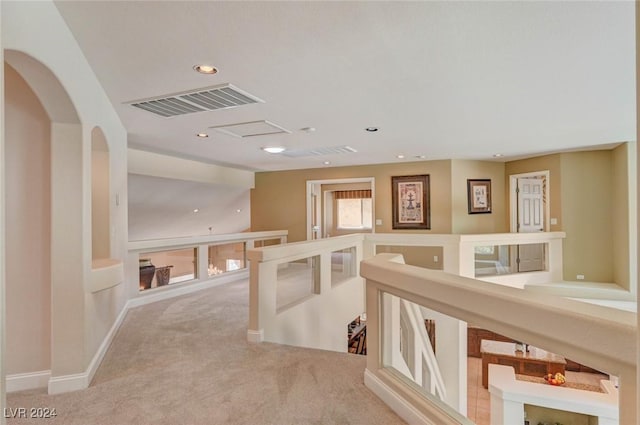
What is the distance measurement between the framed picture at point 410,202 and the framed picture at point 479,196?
924 mm

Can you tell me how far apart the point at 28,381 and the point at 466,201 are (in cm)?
740

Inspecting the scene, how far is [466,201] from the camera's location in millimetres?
7512

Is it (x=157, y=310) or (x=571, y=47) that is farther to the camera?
(x=157, y=310)

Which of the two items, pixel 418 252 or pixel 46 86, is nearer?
pixel 46 86

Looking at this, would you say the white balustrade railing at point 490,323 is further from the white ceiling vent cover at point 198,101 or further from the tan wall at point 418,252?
the tan wall at point 418,252

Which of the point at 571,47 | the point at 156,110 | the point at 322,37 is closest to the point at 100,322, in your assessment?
the point at 156,110

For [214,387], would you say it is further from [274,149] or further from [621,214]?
[621,214]

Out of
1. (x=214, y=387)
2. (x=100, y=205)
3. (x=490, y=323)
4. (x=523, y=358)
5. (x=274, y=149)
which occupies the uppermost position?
(x=274, y=149)

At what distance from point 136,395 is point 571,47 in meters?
3.75

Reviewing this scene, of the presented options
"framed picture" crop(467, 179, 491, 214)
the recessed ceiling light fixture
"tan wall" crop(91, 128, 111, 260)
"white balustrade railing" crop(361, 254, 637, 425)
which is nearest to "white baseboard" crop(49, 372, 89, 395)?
"tan wall" crop(91, 128, 111, 260)

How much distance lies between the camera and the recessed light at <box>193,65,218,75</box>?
2.59 m

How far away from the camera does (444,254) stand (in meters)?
5.96

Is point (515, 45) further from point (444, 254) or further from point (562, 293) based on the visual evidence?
point (562, 293)

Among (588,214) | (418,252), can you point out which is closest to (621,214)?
(588,214)
